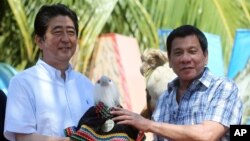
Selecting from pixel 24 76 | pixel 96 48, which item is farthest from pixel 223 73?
pixel 24 76

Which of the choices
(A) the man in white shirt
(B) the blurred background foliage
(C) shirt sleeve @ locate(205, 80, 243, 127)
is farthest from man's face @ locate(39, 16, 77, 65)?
(B) the blurred background foliage

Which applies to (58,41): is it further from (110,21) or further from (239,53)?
(239,53)

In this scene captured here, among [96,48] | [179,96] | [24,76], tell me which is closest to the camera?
[24,76]

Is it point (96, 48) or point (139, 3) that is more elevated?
point (139, 3)

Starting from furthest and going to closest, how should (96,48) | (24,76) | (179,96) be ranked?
(96,48) → (179,96) → (24,76)

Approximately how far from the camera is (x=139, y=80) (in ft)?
13.9

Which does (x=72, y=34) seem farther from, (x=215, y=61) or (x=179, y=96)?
(x=215, y=61)

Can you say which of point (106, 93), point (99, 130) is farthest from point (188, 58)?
point (99, 130)

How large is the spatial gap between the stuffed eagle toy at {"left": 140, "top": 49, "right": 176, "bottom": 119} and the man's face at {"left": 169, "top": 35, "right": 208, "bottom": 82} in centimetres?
106

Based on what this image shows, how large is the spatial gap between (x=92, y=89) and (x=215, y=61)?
1.93 metres

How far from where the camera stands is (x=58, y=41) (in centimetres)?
237

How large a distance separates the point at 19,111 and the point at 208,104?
2.33 ft

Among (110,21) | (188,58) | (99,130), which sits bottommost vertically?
(99,130)

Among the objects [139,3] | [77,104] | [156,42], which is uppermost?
[139,3]
